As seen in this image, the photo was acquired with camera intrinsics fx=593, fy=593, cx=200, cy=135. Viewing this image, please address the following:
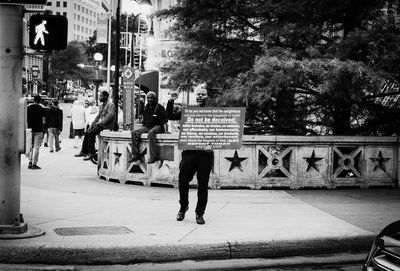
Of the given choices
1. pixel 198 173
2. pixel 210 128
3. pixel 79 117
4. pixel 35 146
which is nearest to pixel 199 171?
pixel 198 173

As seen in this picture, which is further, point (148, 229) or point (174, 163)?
point (174, 163)

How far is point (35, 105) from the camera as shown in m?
16.7

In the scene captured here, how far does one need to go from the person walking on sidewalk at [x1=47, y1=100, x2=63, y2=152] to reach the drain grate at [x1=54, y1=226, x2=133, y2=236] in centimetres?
Result: 1474

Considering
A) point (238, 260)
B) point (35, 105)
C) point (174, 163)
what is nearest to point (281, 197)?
point (174, 163)

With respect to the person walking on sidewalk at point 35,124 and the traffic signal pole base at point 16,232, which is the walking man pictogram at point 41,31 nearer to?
the traffic signal pole base at point 16,232

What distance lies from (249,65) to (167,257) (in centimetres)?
717

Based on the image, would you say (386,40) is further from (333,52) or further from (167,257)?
(167,257)

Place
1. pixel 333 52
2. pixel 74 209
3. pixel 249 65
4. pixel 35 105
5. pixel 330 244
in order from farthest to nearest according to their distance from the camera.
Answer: pixel 35 105 → pixel 249 65 → pixel 333 52 → pixel 74 209 → pixel 330 244

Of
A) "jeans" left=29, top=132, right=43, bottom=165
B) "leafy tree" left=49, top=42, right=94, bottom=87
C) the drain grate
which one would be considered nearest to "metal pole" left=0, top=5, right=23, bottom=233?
the drain grate

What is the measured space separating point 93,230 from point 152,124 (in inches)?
188

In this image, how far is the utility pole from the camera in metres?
7.20

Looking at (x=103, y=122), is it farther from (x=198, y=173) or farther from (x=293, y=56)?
(x=198, y=173)

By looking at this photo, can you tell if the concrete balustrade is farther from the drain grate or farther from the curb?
the curb

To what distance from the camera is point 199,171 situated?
329 inches
